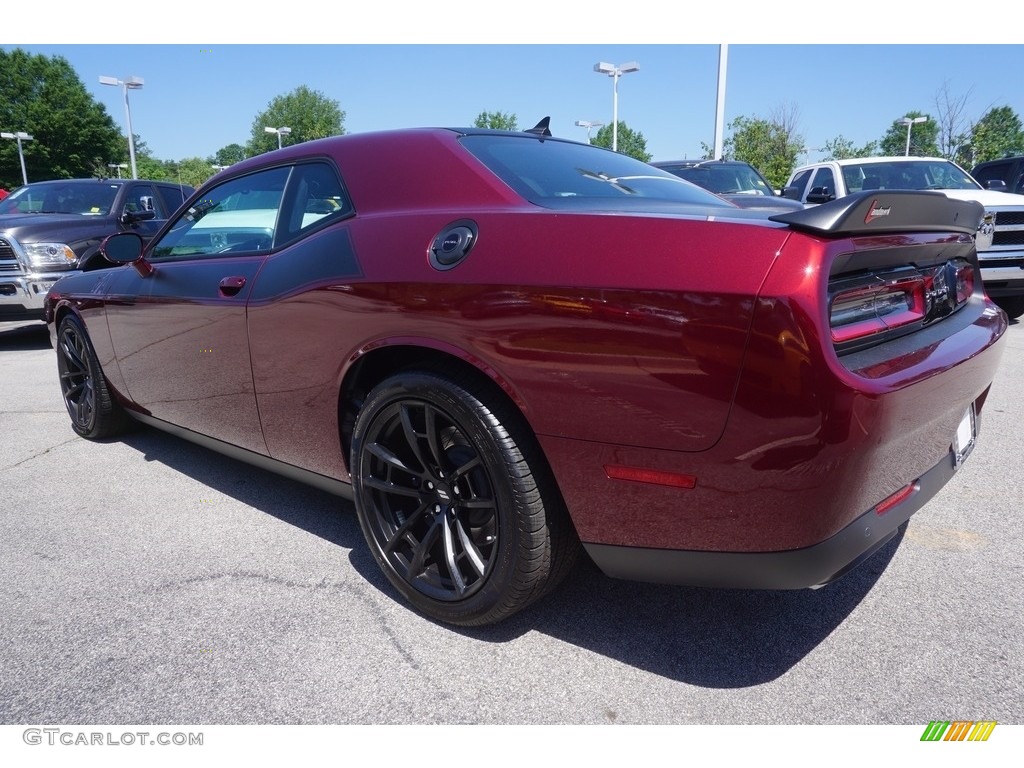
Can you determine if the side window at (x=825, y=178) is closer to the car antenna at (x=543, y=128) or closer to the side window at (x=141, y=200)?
the car antenna at (x=543, y=128)

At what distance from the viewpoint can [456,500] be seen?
2.12 metres

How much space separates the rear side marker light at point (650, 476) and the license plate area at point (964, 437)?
986 millimetres

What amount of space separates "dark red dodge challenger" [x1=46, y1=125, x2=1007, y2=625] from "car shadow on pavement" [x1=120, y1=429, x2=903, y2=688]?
0.95ft

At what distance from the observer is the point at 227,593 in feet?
8.04

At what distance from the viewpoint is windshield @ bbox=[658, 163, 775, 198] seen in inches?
338

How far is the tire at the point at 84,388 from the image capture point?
404cm

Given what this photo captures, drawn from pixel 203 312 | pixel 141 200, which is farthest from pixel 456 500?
pixel 141 200

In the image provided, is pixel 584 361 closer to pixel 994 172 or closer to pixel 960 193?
pixel 960 193

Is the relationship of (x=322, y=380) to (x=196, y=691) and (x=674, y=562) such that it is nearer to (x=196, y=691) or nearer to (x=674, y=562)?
(x=196, y=691)

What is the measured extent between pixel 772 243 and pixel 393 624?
5.21 feet

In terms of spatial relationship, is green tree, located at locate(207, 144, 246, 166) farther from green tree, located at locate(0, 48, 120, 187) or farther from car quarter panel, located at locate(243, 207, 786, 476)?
car quarter panel, located at locate(243, 207, 786, 476)

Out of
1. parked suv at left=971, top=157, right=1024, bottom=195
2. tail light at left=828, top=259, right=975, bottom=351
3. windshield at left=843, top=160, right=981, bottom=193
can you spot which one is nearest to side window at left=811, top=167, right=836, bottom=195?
windshield at left=843, top=160, right=981, bottom=193

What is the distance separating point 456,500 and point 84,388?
10.6ft

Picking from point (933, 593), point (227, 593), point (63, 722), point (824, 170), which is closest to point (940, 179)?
point (824, 170)
